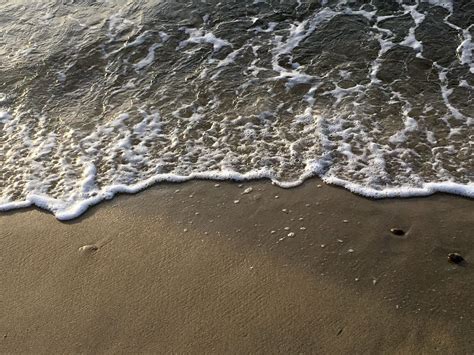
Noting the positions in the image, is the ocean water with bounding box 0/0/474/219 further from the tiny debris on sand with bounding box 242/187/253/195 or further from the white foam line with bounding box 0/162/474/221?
the tiny debris on sand with bounding box 242/187/253/195

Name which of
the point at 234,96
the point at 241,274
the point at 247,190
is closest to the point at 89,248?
the point at 241,274

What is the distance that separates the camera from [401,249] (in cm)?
369

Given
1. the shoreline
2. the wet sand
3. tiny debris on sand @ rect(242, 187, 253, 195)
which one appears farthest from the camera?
tiny debris on sand @ rect(242, 187, 253, 195)

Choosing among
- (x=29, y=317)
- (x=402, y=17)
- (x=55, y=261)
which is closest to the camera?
(x=29, y=317)

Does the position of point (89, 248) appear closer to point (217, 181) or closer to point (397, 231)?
point (217, 181)

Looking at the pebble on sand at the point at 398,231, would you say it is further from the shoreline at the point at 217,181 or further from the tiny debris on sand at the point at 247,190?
the tiny debris on sand at the point at 247,190

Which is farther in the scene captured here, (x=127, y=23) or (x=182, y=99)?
(x=127, y=23)

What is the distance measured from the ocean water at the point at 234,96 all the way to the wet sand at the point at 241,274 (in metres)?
0.27

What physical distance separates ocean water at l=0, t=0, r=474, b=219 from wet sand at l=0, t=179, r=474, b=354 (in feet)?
0.87

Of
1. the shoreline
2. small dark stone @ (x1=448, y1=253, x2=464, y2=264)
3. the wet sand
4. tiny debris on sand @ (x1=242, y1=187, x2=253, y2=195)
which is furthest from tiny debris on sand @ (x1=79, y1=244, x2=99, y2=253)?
small dark stone @ (x1=448, y1=253, x2=464, y2=264)

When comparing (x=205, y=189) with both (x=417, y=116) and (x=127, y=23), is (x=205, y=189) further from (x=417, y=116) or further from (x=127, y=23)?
(x=127, y=23)

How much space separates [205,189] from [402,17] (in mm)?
3901

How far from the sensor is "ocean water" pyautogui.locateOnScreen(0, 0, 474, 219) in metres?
4.55

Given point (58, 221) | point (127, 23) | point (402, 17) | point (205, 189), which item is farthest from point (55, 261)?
point (402, 17)
